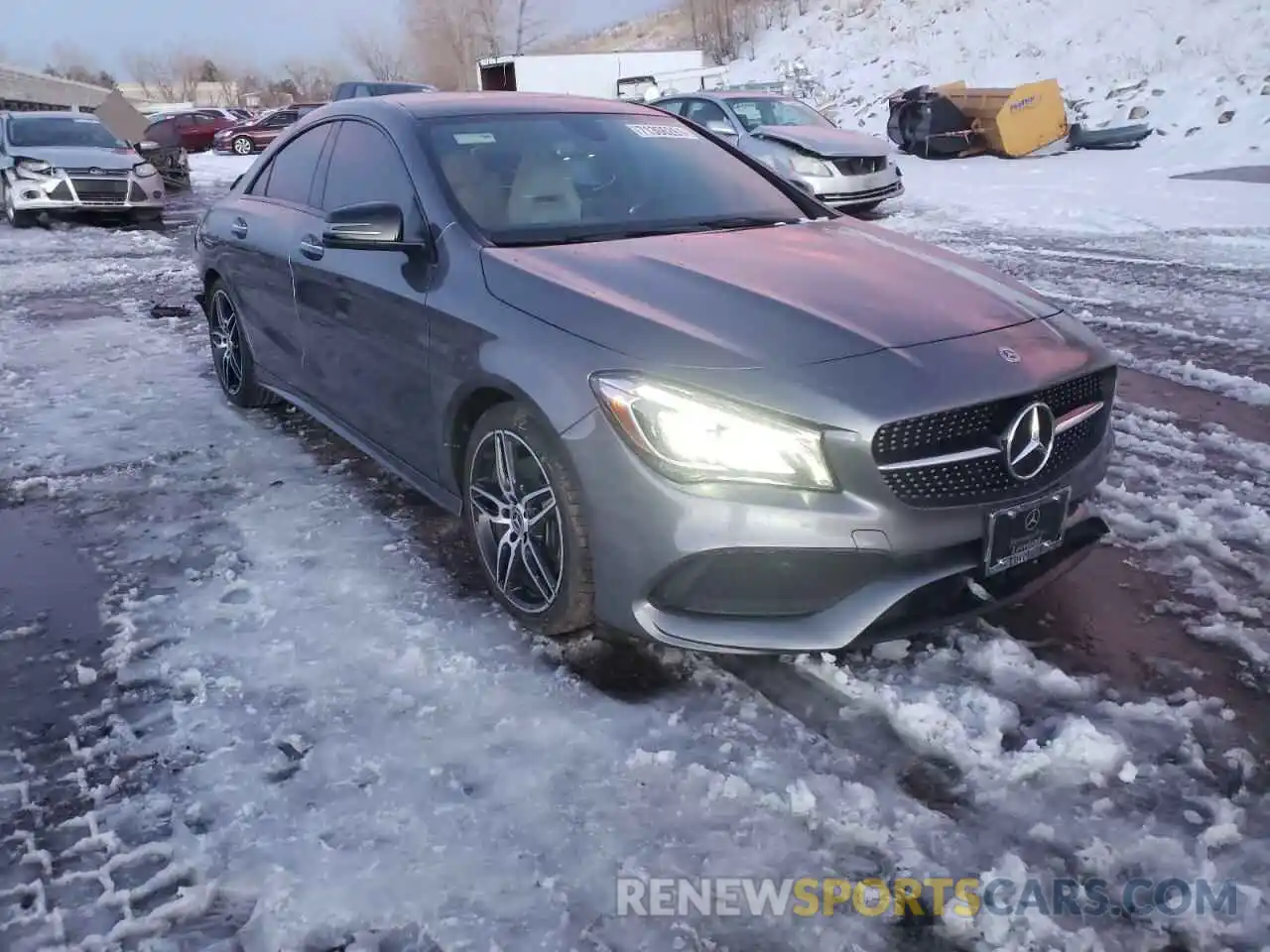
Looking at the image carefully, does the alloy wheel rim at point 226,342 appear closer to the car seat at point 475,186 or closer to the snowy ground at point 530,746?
the snowy ground at point 530,746

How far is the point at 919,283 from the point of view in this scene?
3.05 meters

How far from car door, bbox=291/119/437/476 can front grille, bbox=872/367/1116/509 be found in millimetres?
1617

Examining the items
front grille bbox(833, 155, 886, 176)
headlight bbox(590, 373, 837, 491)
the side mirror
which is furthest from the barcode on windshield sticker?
front grille bbox(833, 155, 886, 176)

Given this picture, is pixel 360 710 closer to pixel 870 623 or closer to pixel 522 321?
pixel 522 321

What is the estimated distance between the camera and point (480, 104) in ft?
12.9

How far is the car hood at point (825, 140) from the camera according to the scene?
1209cm

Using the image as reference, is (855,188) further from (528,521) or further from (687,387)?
(687,387)

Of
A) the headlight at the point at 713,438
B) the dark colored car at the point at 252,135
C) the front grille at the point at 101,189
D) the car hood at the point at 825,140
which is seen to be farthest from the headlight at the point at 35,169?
the dark colored car at the point at 252,135

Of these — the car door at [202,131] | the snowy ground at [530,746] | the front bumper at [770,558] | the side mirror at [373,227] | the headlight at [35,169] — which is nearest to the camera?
the snowy ground at [530,746]

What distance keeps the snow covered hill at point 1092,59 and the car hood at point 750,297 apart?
49.2 ft

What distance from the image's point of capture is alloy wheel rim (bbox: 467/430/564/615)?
2.91 meters

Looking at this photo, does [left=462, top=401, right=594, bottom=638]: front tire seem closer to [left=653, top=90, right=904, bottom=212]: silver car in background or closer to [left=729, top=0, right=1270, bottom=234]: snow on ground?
[left=653, top=90, right=904, bottom=212]: silver car in background

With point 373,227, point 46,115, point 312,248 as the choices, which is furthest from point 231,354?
point 46,115

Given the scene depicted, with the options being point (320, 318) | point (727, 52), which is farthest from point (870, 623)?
point (727, 52)
